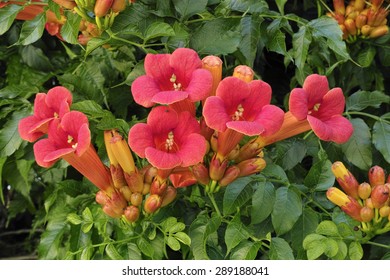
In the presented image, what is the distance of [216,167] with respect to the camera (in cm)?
197

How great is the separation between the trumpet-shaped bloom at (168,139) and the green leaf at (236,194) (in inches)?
10.4

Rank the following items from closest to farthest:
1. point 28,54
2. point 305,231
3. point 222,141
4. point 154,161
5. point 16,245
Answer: point 154,161
point 222,141
point 305,231
point 28,54
point 16,245

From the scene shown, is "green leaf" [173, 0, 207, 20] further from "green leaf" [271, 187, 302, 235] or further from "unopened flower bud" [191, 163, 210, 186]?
"green leaf" [271, 187, 302, 235]

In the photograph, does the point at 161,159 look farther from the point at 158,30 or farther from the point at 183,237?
the point at 158,30

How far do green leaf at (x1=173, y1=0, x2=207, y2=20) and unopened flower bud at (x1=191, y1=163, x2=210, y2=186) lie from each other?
2.00 ft

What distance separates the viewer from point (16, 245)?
4676 millimetres

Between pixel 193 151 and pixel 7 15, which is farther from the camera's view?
pixel 7 15

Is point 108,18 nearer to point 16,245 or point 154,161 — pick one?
point 154,161

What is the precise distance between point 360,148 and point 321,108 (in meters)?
0.50

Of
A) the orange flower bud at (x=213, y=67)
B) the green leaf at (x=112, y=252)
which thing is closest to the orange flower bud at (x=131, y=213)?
the green leaf at (x=112, y=252)

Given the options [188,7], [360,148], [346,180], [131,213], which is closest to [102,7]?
[188,7]

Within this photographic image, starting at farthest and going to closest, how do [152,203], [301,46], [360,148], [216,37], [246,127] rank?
[360,148], [301,46], [216,37], [152,203], [246,127]
